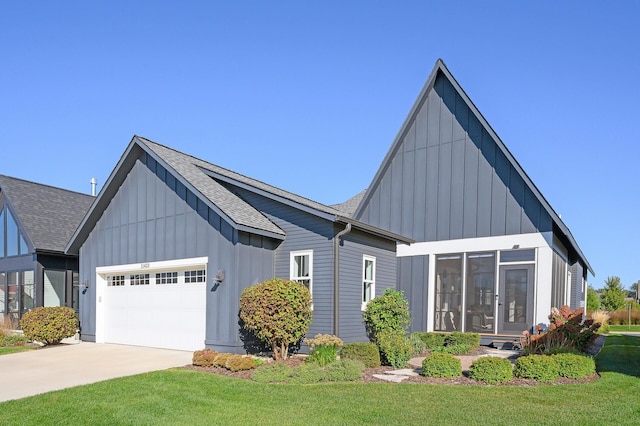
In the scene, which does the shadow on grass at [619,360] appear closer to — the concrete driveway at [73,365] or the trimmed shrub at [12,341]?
the concrete driveway at [73,365]

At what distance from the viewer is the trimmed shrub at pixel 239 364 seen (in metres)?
9.77

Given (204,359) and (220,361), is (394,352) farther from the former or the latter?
(204,359)

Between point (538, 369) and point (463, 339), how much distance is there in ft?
16.0

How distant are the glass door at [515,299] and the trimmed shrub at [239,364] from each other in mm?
8272

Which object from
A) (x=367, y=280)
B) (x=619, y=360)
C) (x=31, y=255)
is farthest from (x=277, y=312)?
(x=31, y=255)

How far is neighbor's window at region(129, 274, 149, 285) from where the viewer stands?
14.8 meters

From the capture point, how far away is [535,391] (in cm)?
779

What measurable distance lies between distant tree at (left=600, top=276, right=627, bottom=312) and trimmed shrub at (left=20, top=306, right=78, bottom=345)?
3544 cm

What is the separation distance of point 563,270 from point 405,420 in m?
13.0

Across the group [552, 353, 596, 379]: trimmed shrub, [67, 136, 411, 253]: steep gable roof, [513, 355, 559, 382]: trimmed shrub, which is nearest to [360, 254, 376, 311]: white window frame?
[67, 136, 411, 253]: steep gable roof

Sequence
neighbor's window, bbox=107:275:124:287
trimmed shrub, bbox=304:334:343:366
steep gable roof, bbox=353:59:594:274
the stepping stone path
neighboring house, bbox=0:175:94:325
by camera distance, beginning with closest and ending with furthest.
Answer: the stepping stone path < trimmed shrub, bbox=304:334:343:366 < steep gable roof, bbox=353:59:594:274 < neighbor's window, bbox=107:275:124:287 < neighboring house, bbox=0:175:94:325

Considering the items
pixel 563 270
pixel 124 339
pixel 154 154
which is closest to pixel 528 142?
pixel 563 270

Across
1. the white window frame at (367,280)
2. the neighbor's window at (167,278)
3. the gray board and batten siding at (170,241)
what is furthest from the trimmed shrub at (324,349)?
the neighbor's window at (167,278)

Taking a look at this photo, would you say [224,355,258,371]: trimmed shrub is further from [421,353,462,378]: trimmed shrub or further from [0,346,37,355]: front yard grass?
[0,346,37,355]: front yard grass
